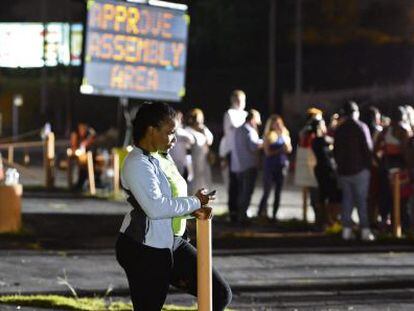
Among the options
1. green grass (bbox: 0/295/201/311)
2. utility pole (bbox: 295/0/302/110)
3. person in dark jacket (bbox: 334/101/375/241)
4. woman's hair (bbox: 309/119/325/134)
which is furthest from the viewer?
utility pole (bbox: 295/0/302/110)

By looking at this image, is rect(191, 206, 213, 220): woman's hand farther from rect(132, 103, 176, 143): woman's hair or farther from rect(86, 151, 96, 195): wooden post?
rect(86, 151, 96, 195): wooden post

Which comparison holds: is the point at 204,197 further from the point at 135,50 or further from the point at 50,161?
the point at 50,161

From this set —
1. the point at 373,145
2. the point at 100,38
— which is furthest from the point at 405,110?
the point at 100,38

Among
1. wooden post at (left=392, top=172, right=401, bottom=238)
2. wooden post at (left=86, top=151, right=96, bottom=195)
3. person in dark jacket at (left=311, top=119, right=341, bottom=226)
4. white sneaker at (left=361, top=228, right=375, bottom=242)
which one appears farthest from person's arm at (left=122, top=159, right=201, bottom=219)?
wooden post at (left=86, top=151, right=96, bottom=195)

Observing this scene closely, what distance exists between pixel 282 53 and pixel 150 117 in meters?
50.7

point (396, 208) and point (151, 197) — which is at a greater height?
point (151, 197)

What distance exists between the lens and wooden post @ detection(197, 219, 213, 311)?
592cm

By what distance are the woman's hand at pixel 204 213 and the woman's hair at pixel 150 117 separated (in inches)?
21.5

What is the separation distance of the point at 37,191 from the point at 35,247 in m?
10.3

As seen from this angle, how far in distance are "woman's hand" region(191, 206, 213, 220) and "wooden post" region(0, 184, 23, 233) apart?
355 inches

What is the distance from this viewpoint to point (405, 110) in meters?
15.1

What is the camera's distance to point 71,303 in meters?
9.20

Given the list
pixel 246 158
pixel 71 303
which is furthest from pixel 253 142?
pixel 71 303

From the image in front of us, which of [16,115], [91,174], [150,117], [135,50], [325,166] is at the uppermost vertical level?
[135,50]
